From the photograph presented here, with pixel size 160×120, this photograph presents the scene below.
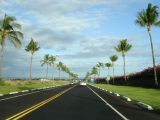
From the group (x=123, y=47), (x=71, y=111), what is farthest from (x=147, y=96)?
(x=123, y=47)

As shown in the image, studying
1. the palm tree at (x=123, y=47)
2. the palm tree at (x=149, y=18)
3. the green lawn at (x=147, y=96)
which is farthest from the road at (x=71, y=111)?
the palm tree at (x=123, y=47)

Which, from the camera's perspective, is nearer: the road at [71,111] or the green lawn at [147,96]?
the road at [71,111]

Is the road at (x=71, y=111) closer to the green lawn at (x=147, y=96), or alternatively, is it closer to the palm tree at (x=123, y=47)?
the green lawn at (x=147, y=96)

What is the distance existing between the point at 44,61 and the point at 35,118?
477 feet

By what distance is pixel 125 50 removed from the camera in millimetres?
109688

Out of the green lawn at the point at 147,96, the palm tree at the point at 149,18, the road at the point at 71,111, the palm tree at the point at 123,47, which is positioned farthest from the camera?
the palm tree at the point at 123,47

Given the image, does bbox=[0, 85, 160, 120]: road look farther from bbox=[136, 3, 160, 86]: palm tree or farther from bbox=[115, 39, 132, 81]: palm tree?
bbox=[115, 39, 132, 81]: palm tree

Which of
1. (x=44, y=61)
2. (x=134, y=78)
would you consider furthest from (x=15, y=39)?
(x=44, y=61)

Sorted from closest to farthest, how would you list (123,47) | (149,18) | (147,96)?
(147,96) < (149,18) < (123,47)

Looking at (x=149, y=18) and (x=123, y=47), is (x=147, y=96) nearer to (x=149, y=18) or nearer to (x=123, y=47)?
Answer: (x=149, y=18)

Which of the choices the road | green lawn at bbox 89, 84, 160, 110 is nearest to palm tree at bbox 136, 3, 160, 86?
green lawn at bbox 89, 84, 160, 110

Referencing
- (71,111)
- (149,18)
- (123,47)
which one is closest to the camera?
(71,111)

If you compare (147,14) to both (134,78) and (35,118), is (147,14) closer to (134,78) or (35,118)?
(134,78)

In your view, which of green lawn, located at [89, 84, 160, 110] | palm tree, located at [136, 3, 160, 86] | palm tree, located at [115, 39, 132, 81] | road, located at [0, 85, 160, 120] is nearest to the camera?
road, located at [0, 85, 160, 120]
